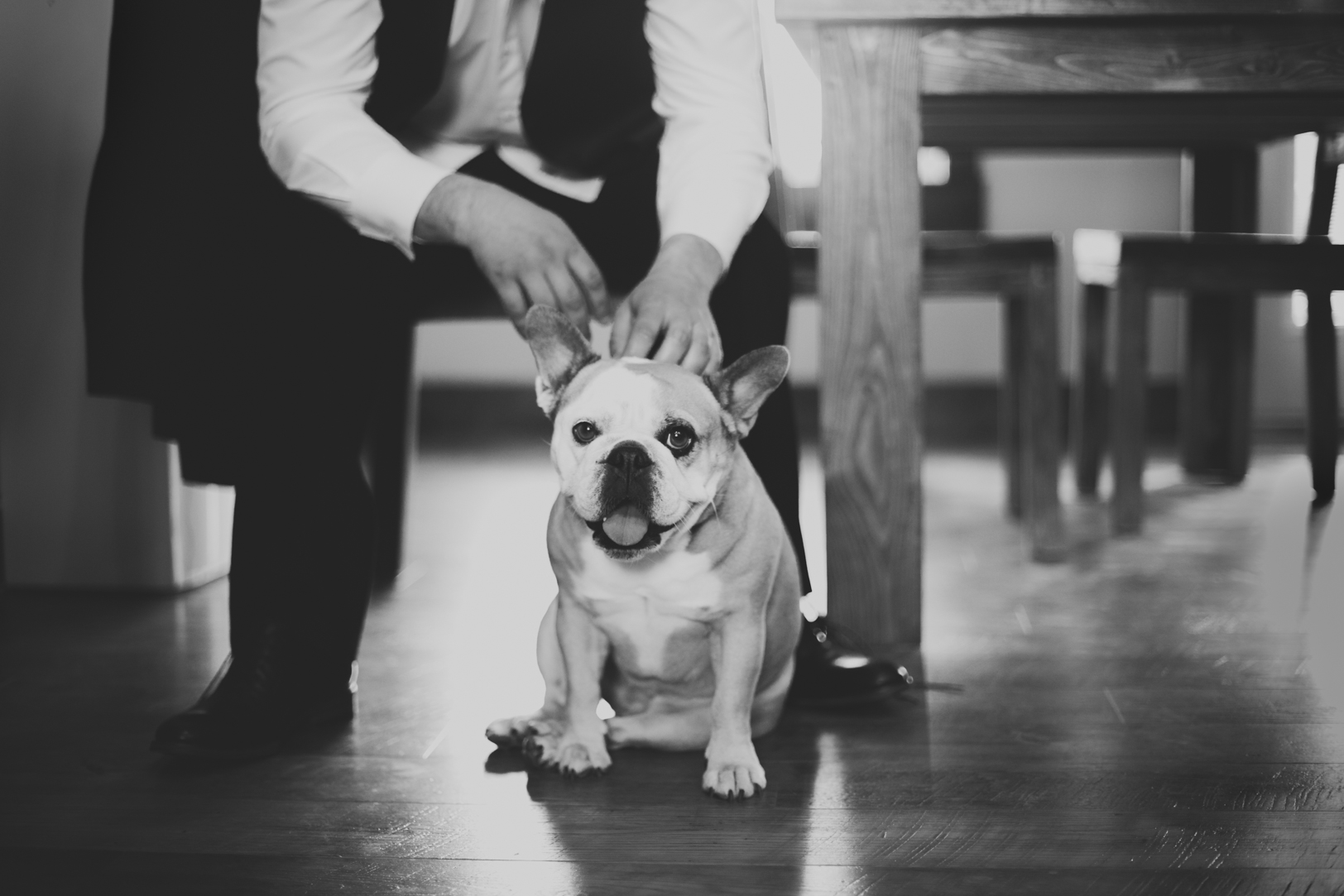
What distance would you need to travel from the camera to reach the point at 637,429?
1.01 m

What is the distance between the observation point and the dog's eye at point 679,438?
1.02 m

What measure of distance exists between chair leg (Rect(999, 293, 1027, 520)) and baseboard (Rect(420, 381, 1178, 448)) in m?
1.09

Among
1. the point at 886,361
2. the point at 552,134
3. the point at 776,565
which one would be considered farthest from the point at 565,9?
the point at 776,565

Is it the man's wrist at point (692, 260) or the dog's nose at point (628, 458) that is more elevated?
the man's wrist at point (692, 260)

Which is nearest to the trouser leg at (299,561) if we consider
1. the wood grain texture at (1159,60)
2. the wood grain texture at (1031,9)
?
the wood grain texture at (1031,9)

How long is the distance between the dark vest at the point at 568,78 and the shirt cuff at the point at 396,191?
0.13m

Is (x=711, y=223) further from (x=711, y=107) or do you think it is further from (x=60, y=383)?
(x=60, y=383)

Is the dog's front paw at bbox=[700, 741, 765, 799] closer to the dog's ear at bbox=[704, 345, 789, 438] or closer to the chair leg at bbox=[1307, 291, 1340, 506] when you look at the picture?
the dog's ear at bbox=[704, 345, 789, 438]

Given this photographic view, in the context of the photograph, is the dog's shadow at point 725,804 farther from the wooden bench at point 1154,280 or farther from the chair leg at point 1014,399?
the chair leg at point 1014,399

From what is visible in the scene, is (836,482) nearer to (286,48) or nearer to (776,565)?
(776,565)

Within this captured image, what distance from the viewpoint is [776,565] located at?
1142 millimetres

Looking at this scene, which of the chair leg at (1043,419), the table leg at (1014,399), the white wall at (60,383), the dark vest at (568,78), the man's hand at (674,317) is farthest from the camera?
the table leg at (1014,399)

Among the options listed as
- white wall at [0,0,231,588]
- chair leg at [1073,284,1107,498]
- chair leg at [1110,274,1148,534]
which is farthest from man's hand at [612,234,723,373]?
chair leg at [1073,284,1107,498]

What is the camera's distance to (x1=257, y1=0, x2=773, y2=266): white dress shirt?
48.6 inches
